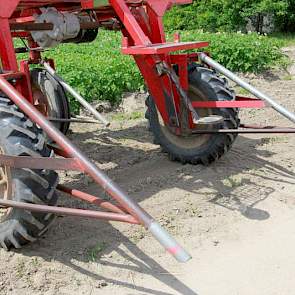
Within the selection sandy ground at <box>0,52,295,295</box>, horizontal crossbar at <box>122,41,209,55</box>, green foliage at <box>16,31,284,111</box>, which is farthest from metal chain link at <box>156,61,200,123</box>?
green foliage at <box>16,31,284,111</box>

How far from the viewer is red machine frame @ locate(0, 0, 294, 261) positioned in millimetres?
3170

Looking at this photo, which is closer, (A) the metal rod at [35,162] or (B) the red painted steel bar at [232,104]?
(A) the metal rod at [35,162]

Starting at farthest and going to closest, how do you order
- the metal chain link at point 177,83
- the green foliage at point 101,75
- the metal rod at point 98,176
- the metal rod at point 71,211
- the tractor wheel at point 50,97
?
the green foliage at point 101,75 < the tractor wheel at point 50,97 < the metal chain link at point 177,83 < the metal rod at point 71,211 < the metal rod at point 98,176

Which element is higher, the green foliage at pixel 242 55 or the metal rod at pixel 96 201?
the metal rod at pixel 96 201

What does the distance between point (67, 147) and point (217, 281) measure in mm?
1223

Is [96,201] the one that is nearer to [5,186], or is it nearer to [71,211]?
[71,211]

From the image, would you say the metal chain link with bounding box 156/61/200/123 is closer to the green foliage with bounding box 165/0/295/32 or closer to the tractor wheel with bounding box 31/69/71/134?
the tractor wheel with bounding box 31/69/71/134

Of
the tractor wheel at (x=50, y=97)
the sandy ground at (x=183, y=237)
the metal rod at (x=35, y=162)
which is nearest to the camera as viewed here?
the metal rod at (x=35, y=162)

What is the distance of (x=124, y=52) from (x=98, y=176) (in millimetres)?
1629

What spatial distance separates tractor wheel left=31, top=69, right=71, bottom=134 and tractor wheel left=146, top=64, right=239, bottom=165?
114cm

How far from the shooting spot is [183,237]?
409 cm

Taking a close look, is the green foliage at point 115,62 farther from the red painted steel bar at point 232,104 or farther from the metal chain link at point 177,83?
the metal chain link at point 177,83

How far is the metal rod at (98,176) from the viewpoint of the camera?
9.29 ft

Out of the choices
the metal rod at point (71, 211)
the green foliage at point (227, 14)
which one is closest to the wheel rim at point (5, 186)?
the metal rod at point (71, 211)
